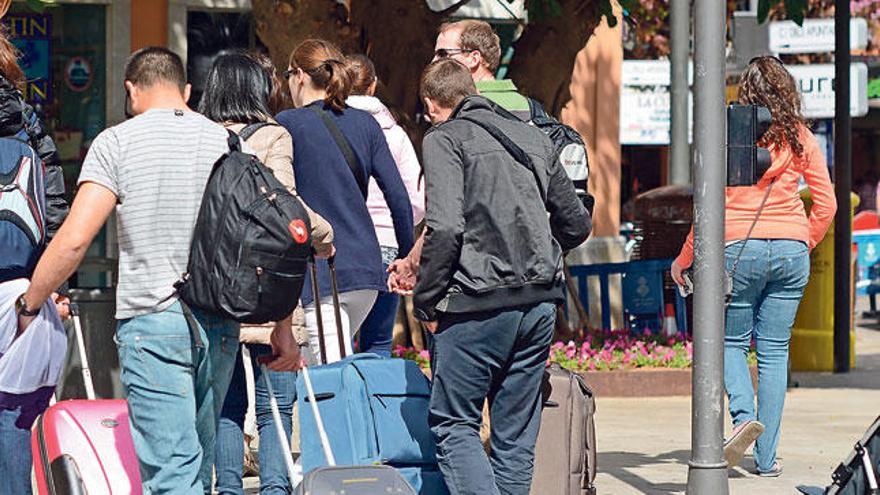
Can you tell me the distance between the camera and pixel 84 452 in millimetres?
6348

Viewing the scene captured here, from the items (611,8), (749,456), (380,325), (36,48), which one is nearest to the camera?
(380,325)

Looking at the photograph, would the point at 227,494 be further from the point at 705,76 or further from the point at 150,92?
the point at 705,76

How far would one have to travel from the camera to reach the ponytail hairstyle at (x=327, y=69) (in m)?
7.71

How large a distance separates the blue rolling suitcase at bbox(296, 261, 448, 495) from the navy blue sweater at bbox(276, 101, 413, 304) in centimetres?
81

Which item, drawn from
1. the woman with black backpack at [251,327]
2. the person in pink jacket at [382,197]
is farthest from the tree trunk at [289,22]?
the woman with black backpack at [251,327]

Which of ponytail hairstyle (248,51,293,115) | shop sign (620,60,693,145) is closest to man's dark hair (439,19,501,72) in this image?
ponytail hairstyle (248,51,293,115)

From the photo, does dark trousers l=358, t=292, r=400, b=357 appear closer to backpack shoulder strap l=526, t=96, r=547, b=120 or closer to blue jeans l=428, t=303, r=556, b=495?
backpack shoulder strap l=526, t=96, r=547, b=120

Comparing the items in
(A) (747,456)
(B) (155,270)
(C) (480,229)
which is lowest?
(A) (747,456)

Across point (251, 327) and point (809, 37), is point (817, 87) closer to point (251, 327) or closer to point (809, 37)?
point (809, 37)

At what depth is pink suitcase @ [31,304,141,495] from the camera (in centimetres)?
630

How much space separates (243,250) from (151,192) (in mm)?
338

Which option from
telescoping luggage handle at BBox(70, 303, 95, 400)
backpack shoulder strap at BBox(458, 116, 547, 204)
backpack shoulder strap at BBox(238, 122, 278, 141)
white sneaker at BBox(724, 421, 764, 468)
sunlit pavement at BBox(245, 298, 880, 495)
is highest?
backpack shoulder strap at BBox(238, 122, 278, 141)

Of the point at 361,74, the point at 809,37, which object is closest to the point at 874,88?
the point at 809,37

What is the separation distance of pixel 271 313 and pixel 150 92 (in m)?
0.82
